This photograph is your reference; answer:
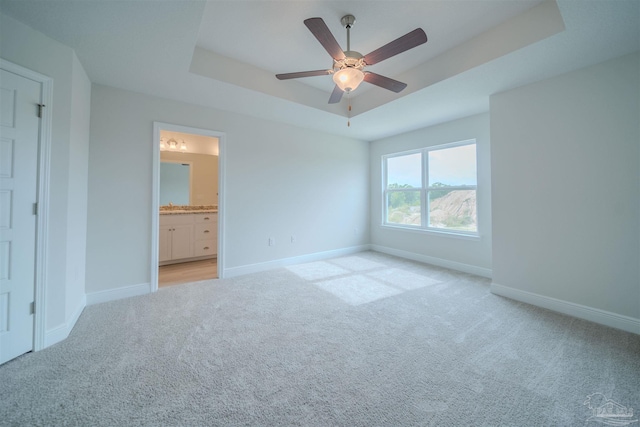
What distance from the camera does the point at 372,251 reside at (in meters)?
5.40

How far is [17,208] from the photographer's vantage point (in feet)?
5.81

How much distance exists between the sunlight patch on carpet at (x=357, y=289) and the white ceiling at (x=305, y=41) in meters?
2.45

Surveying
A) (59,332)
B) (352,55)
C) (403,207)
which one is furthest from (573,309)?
(59,332)

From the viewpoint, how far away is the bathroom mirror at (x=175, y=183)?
16.4 feet

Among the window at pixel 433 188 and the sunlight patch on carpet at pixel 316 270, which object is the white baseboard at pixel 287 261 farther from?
the window at pixel 433 188

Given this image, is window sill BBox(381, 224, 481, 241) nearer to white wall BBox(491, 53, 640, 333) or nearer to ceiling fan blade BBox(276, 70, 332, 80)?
white wall BBox(491, 53, 640, 333)

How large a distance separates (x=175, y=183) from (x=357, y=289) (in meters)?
4.32

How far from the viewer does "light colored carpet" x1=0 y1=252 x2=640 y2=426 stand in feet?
4.34

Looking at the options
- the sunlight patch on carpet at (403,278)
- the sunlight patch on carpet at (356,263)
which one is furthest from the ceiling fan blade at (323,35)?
the sunlight patch on carpet at (356,263)

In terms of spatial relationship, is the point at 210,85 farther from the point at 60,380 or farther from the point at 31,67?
the point at 60,380

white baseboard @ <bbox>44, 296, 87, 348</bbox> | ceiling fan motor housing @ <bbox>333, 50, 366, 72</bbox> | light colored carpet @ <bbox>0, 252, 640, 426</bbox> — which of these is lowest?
light colored carpet @ <bbox>0, 252, 640, 426</bbox>

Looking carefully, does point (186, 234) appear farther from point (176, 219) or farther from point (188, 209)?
point (188, 209)

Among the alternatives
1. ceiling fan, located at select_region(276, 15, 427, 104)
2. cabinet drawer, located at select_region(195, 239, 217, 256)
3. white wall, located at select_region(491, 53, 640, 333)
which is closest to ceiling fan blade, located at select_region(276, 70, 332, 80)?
ceiling fan, located at select_region(276, 15, 427, 104)

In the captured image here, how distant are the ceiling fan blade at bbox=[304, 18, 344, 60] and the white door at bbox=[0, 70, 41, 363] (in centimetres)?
213
